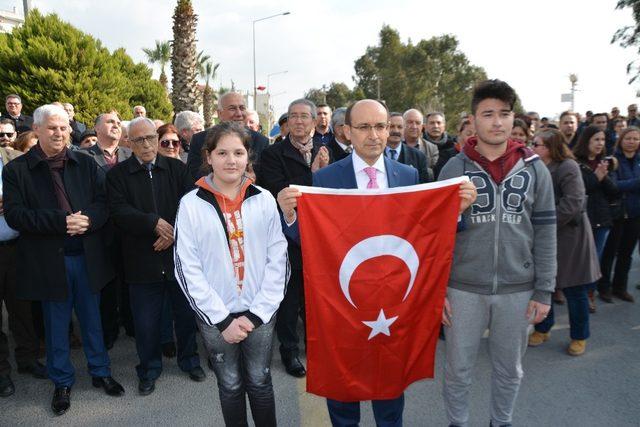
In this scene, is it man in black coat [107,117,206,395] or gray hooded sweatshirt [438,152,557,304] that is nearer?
gray hooded sweatshirt [438,152,557,304]

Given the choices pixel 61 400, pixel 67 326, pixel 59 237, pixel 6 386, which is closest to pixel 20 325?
pixel 6 386

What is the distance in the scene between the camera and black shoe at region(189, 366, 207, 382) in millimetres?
3957

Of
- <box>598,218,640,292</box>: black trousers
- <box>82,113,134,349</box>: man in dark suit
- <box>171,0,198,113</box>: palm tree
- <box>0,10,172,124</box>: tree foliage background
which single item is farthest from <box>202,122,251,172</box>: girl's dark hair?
<box>0,10,172,124</box>: tree foliage background

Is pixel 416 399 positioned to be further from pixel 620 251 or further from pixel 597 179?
pixel 620 251

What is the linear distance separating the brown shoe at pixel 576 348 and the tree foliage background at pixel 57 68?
A: 14915mm

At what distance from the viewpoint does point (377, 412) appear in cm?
271

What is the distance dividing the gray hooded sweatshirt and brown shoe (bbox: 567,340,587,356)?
202 cm

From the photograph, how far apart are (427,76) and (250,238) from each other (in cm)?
4986

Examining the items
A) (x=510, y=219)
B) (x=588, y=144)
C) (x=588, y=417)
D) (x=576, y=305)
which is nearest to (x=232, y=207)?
(x=510, y=219)

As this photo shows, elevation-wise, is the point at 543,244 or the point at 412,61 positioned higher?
the point at 412,61

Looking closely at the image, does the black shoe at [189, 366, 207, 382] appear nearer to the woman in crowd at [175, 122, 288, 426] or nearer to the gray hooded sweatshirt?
the woman in crowd at [175, 122, 288, 426]

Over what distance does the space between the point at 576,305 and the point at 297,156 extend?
9.59ft

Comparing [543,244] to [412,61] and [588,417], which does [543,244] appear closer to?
[588,417]

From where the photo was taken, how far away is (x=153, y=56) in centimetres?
5494
